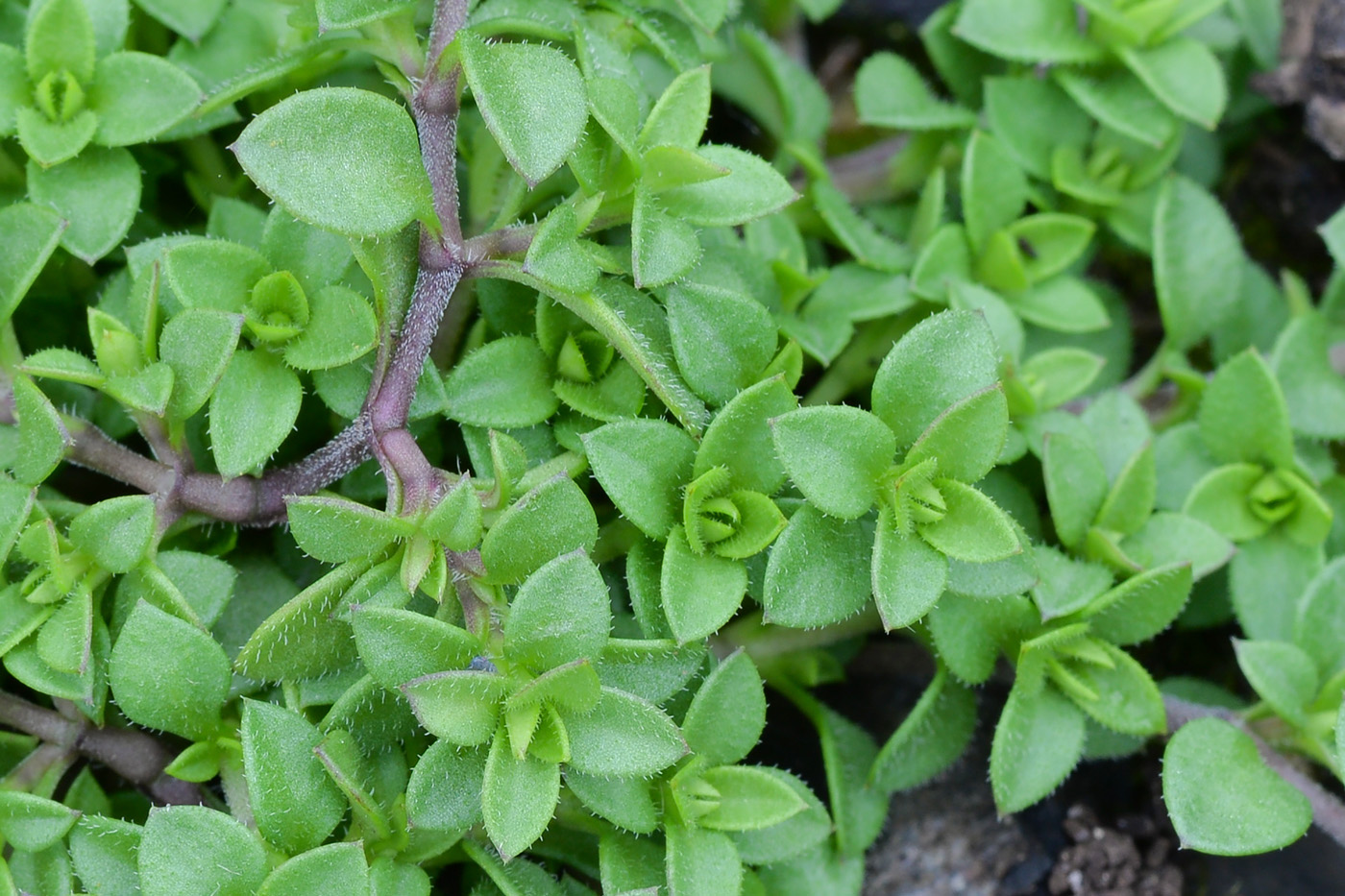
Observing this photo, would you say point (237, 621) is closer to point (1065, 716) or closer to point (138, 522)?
point (138, 522)

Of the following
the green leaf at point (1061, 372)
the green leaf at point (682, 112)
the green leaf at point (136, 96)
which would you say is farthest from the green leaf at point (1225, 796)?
the green leaf at point (136, 96)

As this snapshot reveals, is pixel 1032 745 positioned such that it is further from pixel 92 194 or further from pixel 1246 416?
pixel 92 194

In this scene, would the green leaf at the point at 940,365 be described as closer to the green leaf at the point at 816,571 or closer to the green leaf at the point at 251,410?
the green leaf at the point at 816,571

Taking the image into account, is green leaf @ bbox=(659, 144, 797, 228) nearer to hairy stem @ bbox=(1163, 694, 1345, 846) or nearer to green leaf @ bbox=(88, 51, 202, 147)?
green leaf @ bbox=(88, 51, 202, 147)

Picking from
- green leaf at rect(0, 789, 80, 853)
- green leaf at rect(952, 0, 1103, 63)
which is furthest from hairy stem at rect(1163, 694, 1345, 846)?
green leaf at rect(0, 789, 80, 853)

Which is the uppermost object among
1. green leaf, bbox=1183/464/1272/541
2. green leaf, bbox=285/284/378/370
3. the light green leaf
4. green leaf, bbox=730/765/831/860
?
green leaf, bbox=285/284/378/370
